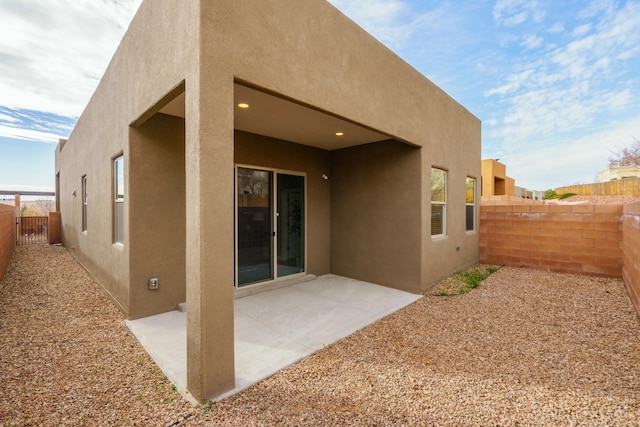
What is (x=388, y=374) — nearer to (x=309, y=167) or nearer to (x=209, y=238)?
(x=209, y=238)

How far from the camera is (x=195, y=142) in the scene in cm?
238

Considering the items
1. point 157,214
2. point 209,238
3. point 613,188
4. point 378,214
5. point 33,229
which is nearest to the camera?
point 209,238

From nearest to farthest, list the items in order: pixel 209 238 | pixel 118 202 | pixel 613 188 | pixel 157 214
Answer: pixel 209 238 → pixel 157 214 → pixel 118 202 → pixel 613 188

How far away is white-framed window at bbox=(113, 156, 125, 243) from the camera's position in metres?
4.72

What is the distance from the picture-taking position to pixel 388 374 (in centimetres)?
283

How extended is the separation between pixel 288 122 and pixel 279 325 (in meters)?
3.10

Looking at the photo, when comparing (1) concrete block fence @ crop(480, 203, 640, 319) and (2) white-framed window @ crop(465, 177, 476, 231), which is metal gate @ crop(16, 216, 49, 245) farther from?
(1) concrete block fence @ crop(480, 203, 640, 319)

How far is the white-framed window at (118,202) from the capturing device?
472 cm

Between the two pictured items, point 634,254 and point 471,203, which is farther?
point 471,203

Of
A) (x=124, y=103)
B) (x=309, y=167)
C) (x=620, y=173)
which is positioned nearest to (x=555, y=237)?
(x=309, y=167)

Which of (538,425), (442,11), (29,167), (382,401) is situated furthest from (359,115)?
(29,167)

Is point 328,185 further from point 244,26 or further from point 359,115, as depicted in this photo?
point 244,26

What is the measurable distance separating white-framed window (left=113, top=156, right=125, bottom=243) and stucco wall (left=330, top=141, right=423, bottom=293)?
4165mm

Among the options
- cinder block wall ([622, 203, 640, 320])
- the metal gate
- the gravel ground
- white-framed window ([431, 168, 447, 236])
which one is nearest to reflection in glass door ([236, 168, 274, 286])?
the gravel ground
